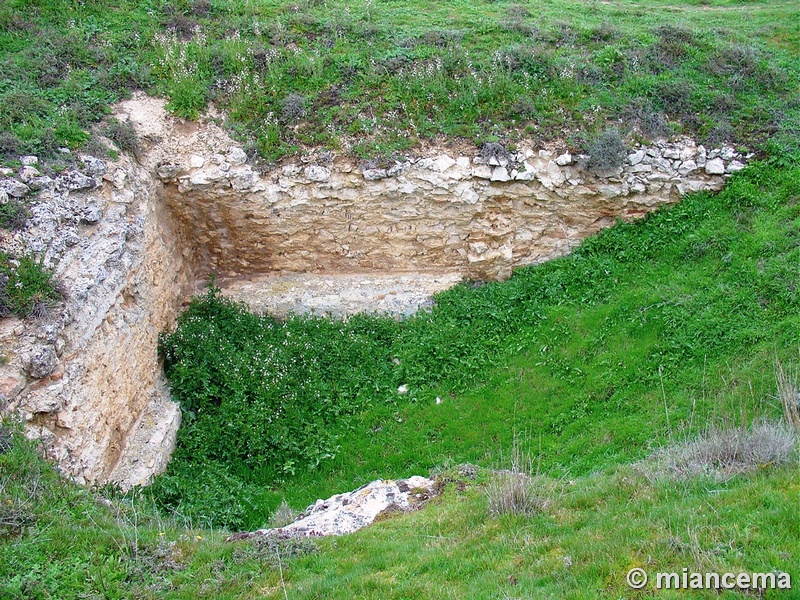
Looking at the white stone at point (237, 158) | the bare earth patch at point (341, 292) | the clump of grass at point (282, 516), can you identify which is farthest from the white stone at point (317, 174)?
the clump of grass at point (282, 516)

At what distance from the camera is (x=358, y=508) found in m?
6.86

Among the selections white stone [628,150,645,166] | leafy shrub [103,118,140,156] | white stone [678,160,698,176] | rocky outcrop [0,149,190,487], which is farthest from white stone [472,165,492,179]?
leafy shrub [103,118,140,156]

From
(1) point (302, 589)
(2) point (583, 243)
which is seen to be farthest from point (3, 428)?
(2) point (583, 243)

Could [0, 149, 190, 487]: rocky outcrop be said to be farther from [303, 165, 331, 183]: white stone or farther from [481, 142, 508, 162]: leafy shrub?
[481, 142, 508, 162]: leafy shrub

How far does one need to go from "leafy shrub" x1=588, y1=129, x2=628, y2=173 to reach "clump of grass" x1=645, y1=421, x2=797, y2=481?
17.8 feet

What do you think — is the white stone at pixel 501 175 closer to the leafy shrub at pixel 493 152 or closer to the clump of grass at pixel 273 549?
the leafy shrub at pixel 493 152

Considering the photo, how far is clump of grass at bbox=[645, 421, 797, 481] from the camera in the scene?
5609 millimetres

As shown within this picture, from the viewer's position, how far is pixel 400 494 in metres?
7.08

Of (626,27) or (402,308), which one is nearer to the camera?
(402,308)

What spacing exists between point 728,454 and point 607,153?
5996 mm

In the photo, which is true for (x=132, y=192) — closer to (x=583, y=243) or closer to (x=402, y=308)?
(x=402, y=308)

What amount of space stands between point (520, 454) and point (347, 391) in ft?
9.13

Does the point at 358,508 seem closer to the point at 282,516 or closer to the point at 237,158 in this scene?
the point at 282,516

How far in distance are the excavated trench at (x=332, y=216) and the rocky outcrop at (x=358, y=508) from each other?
9.85 feet
